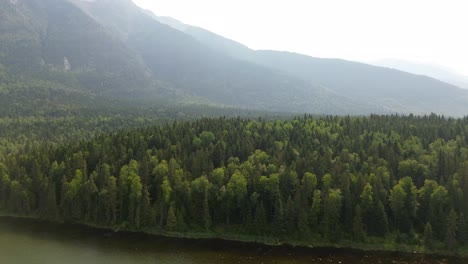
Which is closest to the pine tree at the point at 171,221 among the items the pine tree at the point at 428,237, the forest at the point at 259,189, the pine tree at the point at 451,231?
the forest at the point at 259,189

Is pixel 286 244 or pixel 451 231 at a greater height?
pixel 451 231

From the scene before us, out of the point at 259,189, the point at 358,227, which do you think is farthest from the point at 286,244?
the point at 358,227

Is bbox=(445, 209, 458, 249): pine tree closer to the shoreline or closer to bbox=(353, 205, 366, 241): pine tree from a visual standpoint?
the shoreline

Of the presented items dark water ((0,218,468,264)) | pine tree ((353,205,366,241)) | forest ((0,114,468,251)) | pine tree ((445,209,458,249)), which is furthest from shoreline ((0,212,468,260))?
pine tree ((445,209,458,249))

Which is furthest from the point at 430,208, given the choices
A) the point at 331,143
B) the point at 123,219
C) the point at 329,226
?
the point at 123,219

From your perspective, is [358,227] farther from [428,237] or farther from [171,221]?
[171,221]

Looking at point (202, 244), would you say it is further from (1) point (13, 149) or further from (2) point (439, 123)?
(2) point (439, 123)
